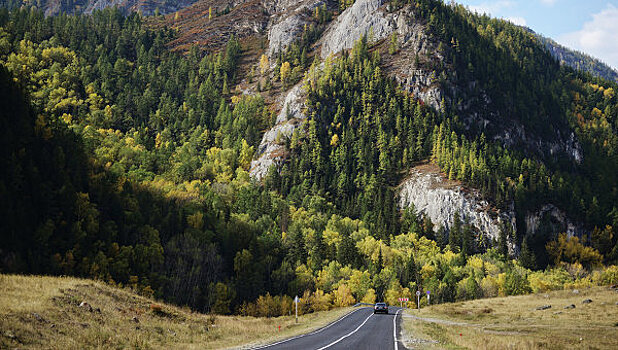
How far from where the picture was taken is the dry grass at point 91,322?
19.2 metres

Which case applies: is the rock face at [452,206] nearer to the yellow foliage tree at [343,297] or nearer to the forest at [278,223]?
the forest at [278,223]

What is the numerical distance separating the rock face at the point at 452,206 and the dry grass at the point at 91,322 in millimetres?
136939

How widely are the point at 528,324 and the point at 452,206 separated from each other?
118 m

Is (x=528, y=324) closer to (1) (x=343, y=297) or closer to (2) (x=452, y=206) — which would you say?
(1) (x=343, y=297)

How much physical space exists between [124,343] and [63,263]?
61.5 metres

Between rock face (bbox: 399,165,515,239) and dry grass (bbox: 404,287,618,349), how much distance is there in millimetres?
91995

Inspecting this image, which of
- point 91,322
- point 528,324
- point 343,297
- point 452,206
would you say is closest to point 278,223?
point 343,297

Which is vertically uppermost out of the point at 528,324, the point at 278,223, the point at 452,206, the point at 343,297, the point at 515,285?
the point at 452,206

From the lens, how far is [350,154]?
651ft

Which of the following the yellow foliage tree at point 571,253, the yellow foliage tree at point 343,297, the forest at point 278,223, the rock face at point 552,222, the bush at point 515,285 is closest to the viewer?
the forest at point 278,223

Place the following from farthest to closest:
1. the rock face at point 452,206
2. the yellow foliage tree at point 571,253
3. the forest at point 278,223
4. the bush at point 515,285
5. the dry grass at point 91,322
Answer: the yellow foliage tree at point 571,253
the rock face at point 452,206
the bush at point 515,285
the forest at point 278,223
the dry grass at point 91,322

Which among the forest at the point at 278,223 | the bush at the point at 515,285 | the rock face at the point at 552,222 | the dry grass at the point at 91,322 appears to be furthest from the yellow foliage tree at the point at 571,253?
the dry grass at the point at 91,322

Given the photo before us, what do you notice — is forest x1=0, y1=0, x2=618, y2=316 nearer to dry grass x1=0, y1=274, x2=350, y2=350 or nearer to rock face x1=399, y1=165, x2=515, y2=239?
rock face x1=399, y1=165, x2=515, y2=239

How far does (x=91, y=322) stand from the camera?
76.2ft
